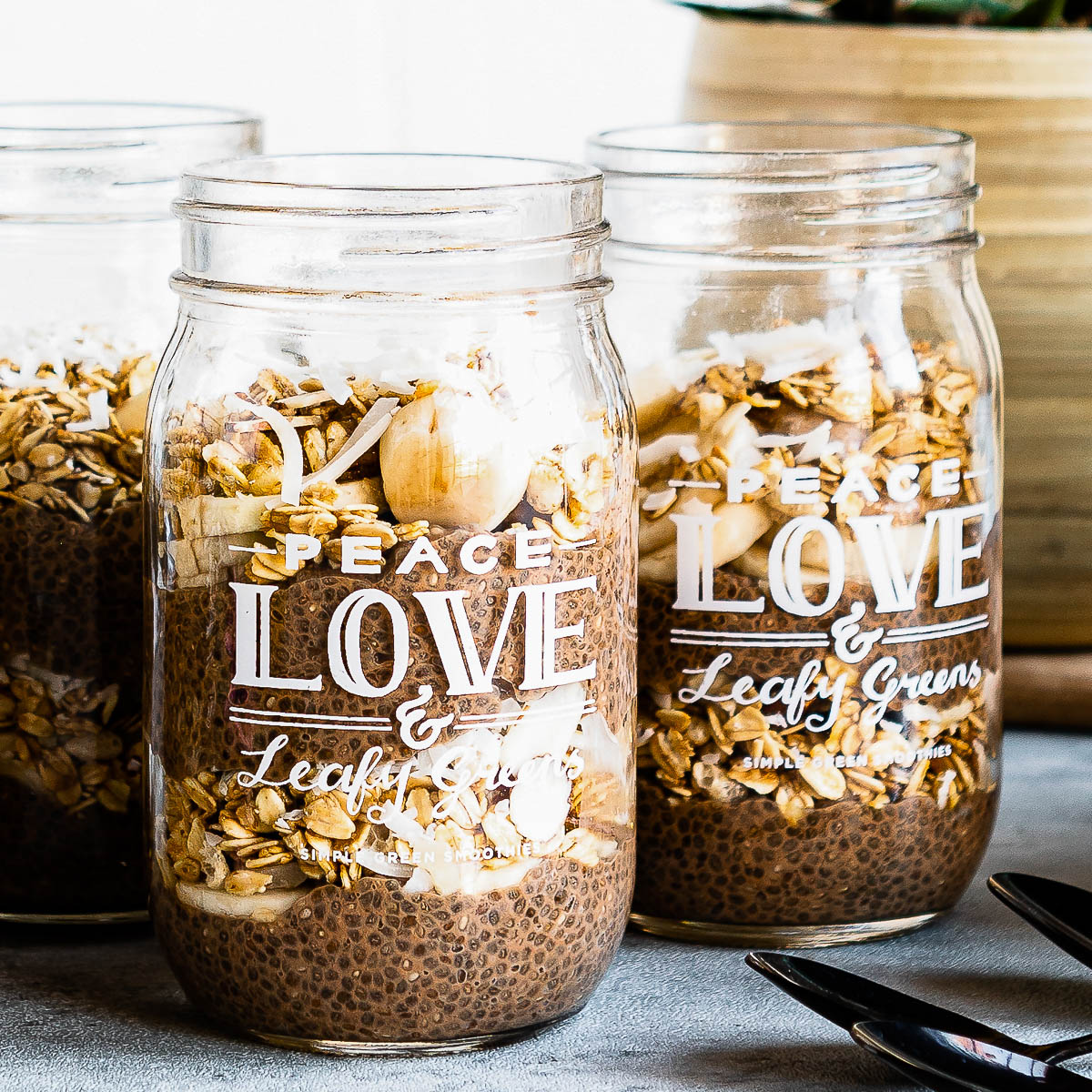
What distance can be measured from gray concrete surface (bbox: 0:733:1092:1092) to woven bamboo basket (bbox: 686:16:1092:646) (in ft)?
0.99

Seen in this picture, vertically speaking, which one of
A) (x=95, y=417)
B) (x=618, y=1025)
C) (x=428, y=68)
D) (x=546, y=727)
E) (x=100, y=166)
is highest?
(x=428, y=68)

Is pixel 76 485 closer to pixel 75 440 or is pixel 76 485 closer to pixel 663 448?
pixel 75 440

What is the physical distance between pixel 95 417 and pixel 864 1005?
39cm

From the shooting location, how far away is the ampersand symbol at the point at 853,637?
0.74 meters

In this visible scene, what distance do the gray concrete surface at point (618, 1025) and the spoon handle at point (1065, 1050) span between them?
1 centimetres

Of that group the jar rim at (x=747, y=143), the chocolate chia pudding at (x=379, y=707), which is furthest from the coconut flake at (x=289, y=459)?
the jar rim at (x=747, y=143)

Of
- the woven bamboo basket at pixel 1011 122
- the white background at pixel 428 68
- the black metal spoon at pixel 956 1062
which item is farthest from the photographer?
the white background at pixel 428 68

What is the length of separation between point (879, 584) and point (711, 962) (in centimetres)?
17

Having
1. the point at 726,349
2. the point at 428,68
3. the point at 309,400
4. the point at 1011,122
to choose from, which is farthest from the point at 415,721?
the point at 428,68

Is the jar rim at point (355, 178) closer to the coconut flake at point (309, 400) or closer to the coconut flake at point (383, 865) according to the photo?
the coconut flake at point (309, 400)

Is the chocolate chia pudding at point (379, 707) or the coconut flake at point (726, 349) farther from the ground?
the coconut flake at point (726, 349)

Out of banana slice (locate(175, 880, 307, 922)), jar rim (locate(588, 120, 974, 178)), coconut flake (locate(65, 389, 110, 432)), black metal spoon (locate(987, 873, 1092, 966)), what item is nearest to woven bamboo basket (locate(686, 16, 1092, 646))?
jar rim (locate(588, 120, 974, 178))

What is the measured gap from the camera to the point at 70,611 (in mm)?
745

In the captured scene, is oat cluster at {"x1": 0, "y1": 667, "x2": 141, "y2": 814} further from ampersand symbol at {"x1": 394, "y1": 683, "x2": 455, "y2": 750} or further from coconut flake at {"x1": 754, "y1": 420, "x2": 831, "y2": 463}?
coconut flake at {"x1": 754, "y1": 420, "x2": 831, "y2": 463}
